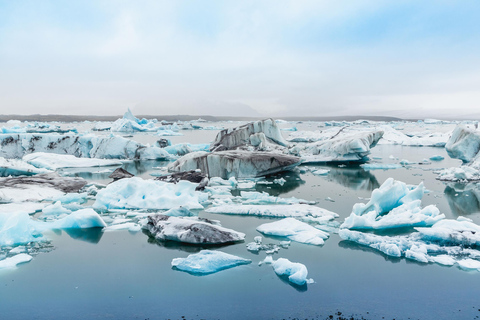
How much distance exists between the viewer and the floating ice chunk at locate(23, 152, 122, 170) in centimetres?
1219

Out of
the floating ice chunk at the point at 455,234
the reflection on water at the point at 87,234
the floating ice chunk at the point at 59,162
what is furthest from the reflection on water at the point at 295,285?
the floating ice chunk at the point at 59,162

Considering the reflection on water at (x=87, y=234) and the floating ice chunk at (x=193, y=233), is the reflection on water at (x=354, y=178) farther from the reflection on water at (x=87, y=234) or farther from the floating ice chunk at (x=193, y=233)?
the reflection on water at (x=87, y=234)

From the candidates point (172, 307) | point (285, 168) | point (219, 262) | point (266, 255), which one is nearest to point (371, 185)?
point (285, 168)

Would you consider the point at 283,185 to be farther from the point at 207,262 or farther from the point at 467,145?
the point at 467,145

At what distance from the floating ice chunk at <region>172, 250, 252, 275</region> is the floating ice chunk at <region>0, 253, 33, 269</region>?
1.80m

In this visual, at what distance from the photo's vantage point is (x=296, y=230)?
18.0ft

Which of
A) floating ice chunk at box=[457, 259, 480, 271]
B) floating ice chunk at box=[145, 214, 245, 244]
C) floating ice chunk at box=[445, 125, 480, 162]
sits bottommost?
floating ice chunk at box=[457, 259, 480, 271]

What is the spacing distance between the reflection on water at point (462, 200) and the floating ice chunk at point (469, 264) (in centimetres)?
267

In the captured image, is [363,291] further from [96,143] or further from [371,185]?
[96,143]

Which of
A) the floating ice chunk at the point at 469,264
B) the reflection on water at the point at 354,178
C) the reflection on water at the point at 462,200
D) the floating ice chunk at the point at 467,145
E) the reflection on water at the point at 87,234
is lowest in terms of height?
the reflection on water at the point at 354,178

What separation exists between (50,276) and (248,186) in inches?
219

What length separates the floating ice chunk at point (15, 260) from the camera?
4354 millimetres

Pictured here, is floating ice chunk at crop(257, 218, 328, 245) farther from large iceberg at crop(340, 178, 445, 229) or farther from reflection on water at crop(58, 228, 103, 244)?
reflection on water at crop(58, 228, 103, 244)

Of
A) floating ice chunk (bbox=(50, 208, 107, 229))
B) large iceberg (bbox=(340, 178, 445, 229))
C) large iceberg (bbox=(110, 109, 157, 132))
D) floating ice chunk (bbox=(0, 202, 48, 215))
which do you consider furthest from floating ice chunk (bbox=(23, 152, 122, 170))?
large iceberg (bbox=(110, 109, 157, 132))
